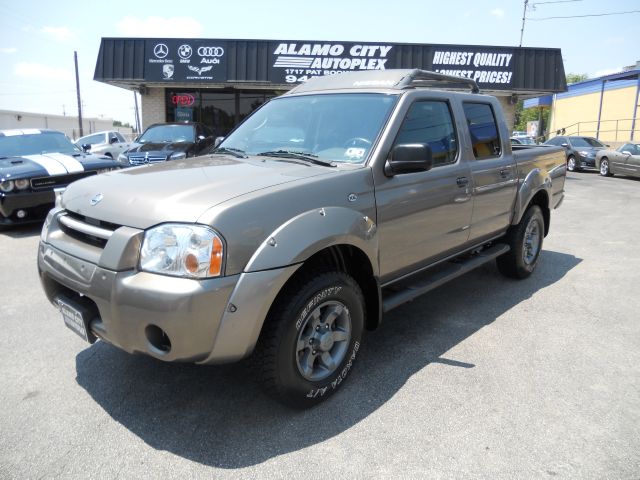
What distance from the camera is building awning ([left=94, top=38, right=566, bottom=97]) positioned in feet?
51.3

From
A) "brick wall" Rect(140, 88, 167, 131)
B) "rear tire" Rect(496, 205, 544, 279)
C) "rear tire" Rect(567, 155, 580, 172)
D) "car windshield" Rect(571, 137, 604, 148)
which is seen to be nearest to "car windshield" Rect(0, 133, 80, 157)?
"rear tire" Rect(496, 205, 544, 279)

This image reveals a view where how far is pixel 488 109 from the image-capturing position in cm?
453

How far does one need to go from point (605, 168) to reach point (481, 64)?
22.0 ft

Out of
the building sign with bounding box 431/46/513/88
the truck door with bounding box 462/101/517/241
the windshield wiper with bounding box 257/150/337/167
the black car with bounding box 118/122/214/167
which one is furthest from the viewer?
the building sign with bounding box 431/46/513/88

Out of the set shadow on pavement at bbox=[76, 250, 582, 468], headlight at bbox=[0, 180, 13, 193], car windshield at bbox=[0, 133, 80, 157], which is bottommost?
shadow on pavement at bbox=[76, 250, 582, 468]

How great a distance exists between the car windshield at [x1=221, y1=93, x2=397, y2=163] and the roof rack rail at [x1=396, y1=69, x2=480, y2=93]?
0.33 metres

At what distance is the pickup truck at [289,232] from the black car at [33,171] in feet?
15.2

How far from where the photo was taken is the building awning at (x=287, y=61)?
1563 centimetres

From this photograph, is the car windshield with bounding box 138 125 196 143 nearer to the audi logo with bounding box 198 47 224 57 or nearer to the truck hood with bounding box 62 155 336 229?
the audi logo with bounding box 198 47 224 57

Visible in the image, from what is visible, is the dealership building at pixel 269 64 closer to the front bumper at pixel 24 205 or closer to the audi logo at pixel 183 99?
the audi logo at pixel 183 99

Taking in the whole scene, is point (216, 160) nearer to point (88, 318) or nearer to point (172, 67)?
point (88, 318)

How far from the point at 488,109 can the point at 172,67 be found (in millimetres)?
13697

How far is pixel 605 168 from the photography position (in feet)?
61.4

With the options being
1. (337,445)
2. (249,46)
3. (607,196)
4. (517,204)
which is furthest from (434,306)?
(249,46)
